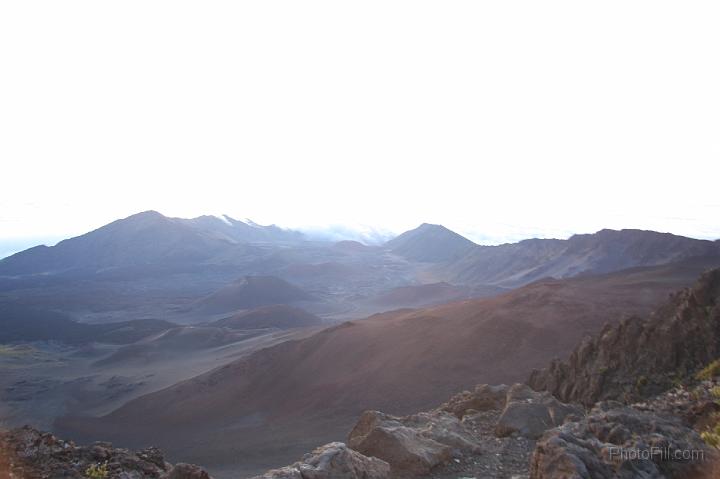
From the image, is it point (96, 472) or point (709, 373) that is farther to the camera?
point (709, 373)

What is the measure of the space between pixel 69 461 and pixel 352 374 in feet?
94.9

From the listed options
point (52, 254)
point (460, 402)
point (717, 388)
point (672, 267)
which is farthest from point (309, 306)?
point (52, 254)

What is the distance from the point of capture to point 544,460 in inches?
235

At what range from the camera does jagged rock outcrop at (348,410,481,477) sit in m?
7.97

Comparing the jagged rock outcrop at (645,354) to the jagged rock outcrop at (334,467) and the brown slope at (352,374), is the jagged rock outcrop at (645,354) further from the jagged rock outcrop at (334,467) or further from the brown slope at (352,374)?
the brown slope at (352,374)

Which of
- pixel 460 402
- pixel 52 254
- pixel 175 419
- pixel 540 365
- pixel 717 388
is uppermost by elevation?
pixel 52 254

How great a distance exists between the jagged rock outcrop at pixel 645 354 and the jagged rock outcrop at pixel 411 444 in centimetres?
431

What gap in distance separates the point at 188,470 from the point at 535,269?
103864mm

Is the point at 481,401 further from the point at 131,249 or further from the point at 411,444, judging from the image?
the point at 131,249

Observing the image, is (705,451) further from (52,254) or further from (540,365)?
(52,254)

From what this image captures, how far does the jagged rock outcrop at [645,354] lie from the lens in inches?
476

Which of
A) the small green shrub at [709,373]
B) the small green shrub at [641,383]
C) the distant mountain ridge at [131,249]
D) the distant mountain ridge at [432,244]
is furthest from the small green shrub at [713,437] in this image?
the distant mountain ridge at [131,249]

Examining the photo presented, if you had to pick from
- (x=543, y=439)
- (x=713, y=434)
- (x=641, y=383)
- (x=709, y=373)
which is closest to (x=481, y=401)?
(x=641, y=383)

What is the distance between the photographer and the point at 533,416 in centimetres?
994
